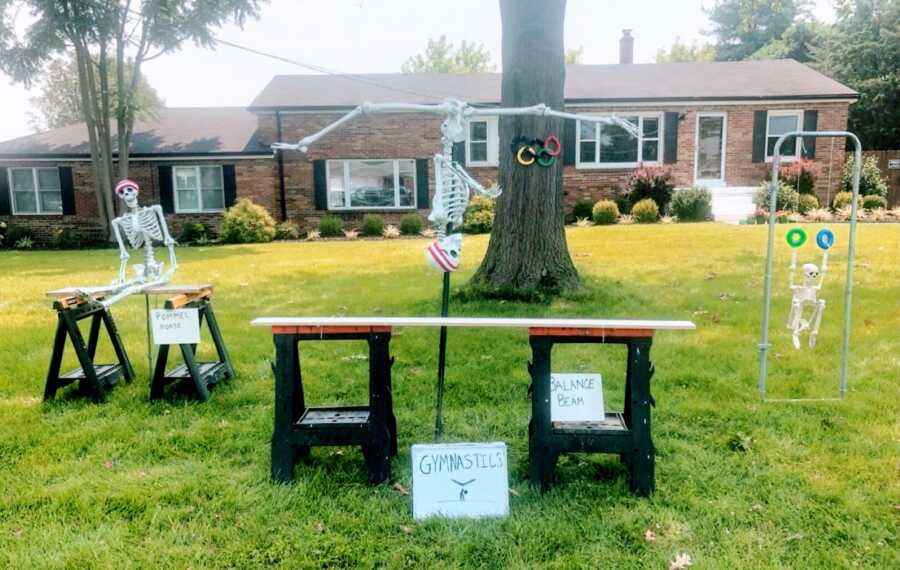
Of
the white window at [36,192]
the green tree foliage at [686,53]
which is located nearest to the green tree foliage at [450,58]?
the green tree foliage at [686,53]

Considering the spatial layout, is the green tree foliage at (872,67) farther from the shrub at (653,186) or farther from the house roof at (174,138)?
the house roof at (174,138)

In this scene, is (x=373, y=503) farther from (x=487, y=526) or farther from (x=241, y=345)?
(x=241, y=345)

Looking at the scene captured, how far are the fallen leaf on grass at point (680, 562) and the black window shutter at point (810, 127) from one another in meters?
19.3

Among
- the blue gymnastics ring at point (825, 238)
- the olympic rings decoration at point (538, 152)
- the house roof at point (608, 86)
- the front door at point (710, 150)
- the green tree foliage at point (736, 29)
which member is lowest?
the blue gymnastics ring at point (825, 238)

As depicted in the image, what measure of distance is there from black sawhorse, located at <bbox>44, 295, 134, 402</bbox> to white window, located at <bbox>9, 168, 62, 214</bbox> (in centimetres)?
1722

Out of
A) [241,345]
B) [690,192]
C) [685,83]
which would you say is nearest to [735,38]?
[685,83]

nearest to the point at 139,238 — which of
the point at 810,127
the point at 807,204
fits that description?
the point at 807,204

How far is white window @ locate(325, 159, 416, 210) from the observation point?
19047 mm

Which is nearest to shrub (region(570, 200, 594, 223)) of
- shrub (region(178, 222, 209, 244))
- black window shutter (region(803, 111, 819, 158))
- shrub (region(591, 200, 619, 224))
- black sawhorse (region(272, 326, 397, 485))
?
shrub (region(591, 200, 619, 224))

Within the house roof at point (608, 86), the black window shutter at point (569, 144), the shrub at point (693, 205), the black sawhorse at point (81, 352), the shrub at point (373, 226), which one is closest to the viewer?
the black sawhorse at point (81, 352)

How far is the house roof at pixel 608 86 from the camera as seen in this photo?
1867 centimetres

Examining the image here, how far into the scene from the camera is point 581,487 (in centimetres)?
318

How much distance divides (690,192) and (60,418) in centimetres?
1520

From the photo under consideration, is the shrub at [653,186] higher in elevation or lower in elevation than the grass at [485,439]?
higher
